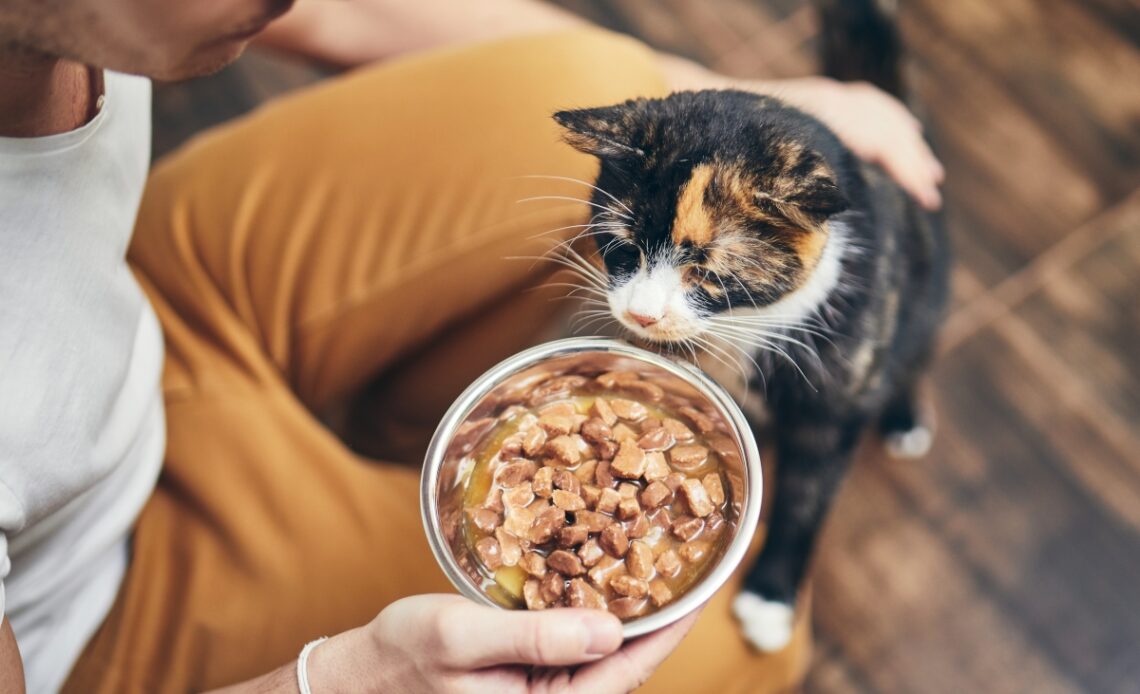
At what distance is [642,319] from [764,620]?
42 cm

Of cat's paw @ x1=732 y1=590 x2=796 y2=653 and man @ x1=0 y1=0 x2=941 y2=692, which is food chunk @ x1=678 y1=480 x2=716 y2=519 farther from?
cat's paw @ x1=732 y1=590 x2=796 y2=653

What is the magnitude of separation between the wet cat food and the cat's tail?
2.32 feet

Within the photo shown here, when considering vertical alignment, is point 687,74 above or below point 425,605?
above

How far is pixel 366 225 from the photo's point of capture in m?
0.92

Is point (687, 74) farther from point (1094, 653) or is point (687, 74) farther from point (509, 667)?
point (1094, 653)

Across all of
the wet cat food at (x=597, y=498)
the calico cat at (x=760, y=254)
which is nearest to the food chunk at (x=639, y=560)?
the wet cat food at (x=597, y=498)

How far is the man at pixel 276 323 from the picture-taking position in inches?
24.1

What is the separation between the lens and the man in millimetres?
612

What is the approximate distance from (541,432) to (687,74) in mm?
510

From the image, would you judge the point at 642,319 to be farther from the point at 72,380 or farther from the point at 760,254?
the point at 72,380

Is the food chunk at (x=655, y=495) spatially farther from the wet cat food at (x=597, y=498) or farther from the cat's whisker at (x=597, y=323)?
the cat's whisker at (x=597, y=323)

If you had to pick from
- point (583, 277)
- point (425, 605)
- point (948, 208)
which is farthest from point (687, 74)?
point (948, 208)

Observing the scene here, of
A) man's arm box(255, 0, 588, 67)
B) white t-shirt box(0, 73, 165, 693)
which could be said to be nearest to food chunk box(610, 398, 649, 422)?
white t-shirt box(0, 73, 165, 693)

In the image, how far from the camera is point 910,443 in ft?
4.48
